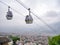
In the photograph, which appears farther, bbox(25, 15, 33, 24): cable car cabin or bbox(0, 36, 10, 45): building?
bbox(0, 36, 10, 45): building

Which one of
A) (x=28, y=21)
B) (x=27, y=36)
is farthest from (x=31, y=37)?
(x=28, y=21)

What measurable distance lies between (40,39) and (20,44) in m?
2.12

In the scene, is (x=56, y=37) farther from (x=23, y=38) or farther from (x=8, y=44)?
(x=8, y=44)

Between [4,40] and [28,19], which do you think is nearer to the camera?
[28,19]

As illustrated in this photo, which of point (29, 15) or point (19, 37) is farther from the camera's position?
point (19, 37)

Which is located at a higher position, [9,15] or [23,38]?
[9,15]

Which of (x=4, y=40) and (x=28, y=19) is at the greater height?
(x=28, y=19)

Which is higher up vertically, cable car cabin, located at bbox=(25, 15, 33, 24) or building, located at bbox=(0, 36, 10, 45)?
cable car cabin, located at bbox=(25, 15, 33, 24)

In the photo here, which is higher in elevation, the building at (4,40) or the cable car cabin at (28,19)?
the cable car cabin at (28,19)

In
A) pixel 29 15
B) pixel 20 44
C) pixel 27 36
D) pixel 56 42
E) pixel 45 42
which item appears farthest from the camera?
pixel 45 42

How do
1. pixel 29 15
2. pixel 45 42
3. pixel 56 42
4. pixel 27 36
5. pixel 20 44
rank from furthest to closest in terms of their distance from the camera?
pixel 45 42 < pixel 27 36 < pixel 20 44 < pixel 56 42 < pixel 29 15

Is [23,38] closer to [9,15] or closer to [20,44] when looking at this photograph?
[20,44]

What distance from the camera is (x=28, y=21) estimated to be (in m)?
9.10

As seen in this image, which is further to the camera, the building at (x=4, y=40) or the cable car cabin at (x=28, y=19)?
the building at (x=4, y=40)
